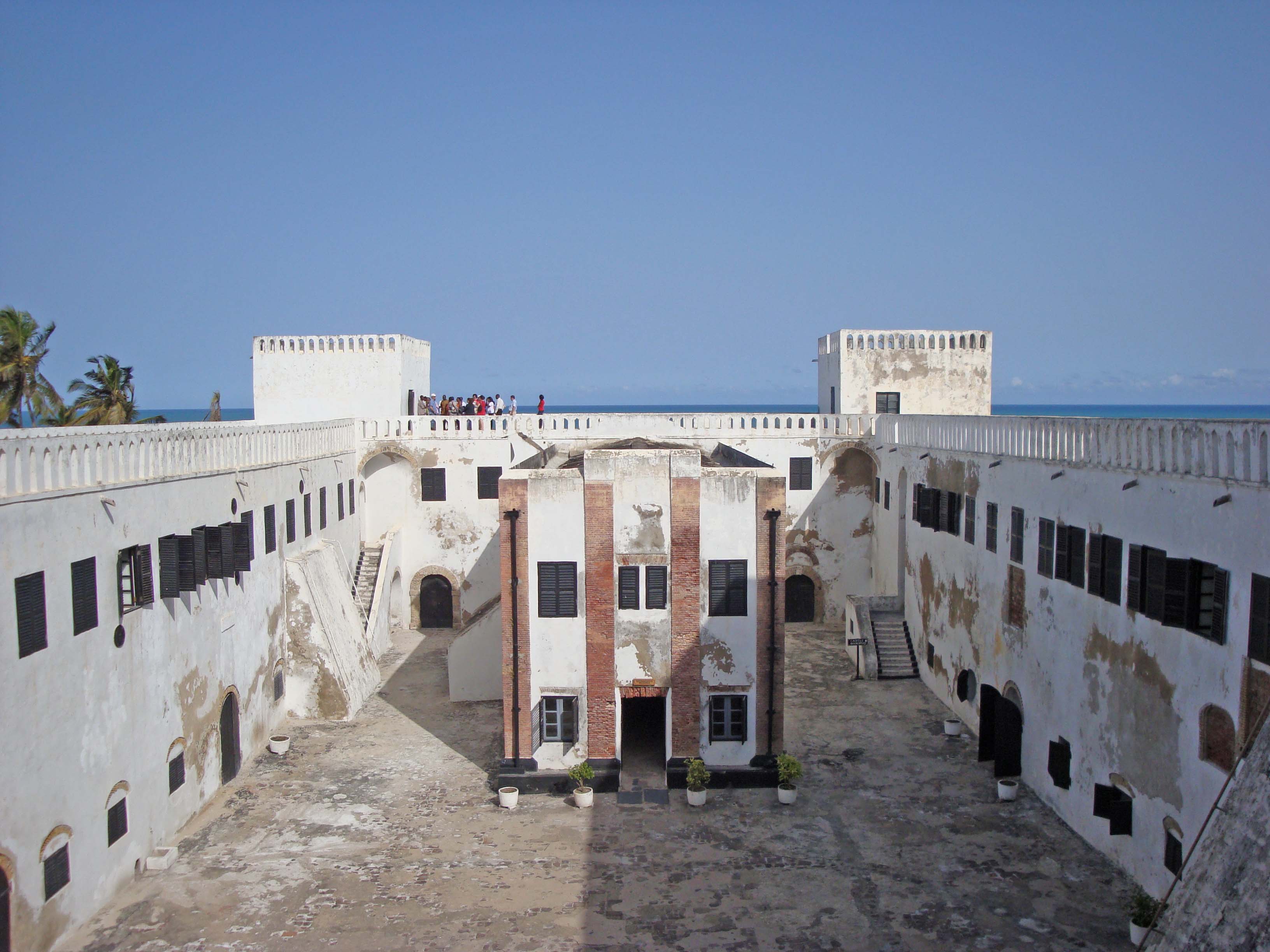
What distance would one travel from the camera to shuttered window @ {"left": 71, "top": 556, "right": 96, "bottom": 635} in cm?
1461

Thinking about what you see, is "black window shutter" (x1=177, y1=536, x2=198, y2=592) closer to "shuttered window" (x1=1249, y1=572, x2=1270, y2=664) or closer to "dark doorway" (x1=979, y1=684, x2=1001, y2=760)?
"dark doorway" (x1=979, y1=684, x2=1001, y2=760)

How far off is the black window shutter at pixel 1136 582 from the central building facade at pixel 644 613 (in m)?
6.64

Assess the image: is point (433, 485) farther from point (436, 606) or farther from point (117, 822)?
point (117, 822)

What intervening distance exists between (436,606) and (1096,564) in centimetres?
2385

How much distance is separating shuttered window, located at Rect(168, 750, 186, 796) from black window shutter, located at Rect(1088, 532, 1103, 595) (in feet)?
55.4

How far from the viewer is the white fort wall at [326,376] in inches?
1379

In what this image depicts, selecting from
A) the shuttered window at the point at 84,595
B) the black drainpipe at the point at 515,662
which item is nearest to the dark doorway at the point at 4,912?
the shuttered window at the point at 84,595

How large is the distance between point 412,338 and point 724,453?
15.2 metres

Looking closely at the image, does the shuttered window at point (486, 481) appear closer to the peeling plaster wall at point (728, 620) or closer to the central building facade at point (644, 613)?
the central building facade at point (644, 613)

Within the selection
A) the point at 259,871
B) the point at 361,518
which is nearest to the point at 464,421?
the point at 361,518

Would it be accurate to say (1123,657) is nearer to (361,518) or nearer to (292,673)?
(292,673)

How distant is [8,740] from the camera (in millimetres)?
12758

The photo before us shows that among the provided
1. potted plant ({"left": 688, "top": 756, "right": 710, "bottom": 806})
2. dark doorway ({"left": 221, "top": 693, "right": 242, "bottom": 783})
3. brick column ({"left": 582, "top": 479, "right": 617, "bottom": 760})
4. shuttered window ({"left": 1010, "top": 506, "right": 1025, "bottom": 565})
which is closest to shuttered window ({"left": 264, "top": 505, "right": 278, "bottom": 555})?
dark doorway ({"left": 221, "top": 693, "right": 242, "bottom": 783})

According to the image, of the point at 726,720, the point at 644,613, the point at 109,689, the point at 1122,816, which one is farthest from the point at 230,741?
the point at 1122,816
